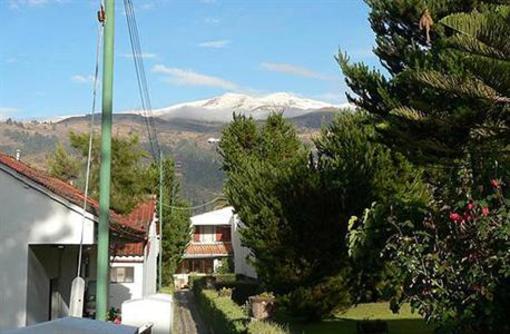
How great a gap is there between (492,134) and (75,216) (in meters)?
8.66

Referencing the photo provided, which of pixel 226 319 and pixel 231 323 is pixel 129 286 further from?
pixel 231 323

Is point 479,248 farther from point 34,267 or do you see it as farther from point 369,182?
point 369,182

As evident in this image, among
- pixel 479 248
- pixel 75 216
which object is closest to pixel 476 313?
pixel 479 248

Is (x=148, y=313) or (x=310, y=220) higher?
(x=310, y=220)

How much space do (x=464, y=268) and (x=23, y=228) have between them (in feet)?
33.0

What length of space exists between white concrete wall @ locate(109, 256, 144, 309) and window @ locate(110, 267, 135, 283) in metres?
0.27

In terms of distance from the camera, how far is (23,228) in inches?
582

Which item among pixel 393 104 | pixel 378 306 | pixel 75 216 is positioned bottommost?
pixel 378 306

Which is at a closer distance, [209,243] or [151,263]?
[151,263]

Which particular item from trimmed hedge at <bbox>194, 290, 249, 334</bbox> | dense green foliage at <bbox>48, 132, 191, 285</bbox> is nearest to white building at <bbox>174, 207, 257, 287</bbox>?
dense green foliage at <bbox>48, 132, 191, 285</bbox>

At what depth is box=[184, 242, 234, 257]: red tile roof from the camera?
241 feet

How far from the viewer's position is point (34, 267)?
50.1 feet

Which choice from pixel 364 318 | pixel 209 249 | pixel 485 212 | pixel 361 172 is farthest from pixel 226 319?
pixel 209 249

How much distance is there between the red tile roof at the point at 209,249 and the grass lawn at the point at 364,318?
148 feet
